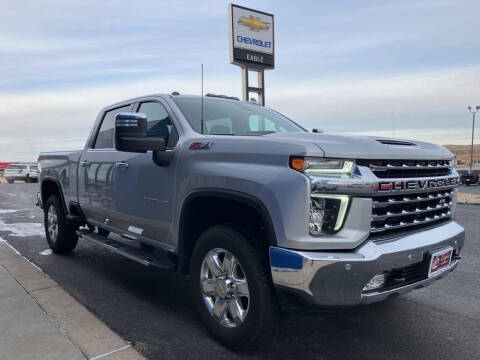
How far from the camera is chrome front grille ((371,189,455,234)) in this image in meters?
2.76

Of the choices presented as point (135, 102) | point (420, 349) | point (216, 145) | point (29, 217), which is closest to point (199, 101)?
point (135, 102)

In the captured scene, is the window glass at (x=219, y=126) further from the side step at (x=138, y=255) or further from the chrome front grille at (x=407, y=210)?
the chrome front grille at (x=407, y=210)

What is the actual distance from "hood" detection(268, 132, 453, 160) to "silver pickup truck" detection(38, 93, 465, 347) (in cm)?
1

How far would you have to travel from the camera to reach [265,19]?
17.9 meters

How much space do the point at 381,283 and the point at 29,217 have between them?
9623mm

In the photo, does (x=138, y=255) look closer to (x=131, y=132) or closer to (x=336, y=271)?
(x=131, y=132)

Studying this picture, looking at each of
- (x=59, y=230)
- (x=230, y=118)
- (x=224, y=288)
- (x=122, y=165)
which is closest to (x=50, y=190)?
(x=59, y=230)

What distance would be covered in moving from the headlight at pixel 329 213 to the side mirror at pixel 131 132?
1.50 metres

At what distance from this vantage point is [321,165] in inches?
104

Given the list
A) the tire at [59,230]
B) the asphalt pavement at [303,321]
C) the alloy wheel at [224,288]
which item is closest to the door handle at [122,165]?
the asphalt pavement at [303,321]

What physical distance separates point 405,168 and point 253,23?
15488 millimetres

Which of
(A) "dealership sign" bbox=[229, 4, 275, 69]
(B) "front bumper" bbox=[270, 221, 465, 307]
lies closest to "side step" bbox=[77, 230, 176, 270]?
(B) "front bumper" bbox=[270, 221, 465, 307]

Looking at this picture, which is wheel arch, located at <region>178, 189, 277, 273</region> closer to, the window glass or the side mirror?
the side mirror

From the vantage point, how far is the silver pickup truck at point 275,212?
Result: 2590 millimetres
